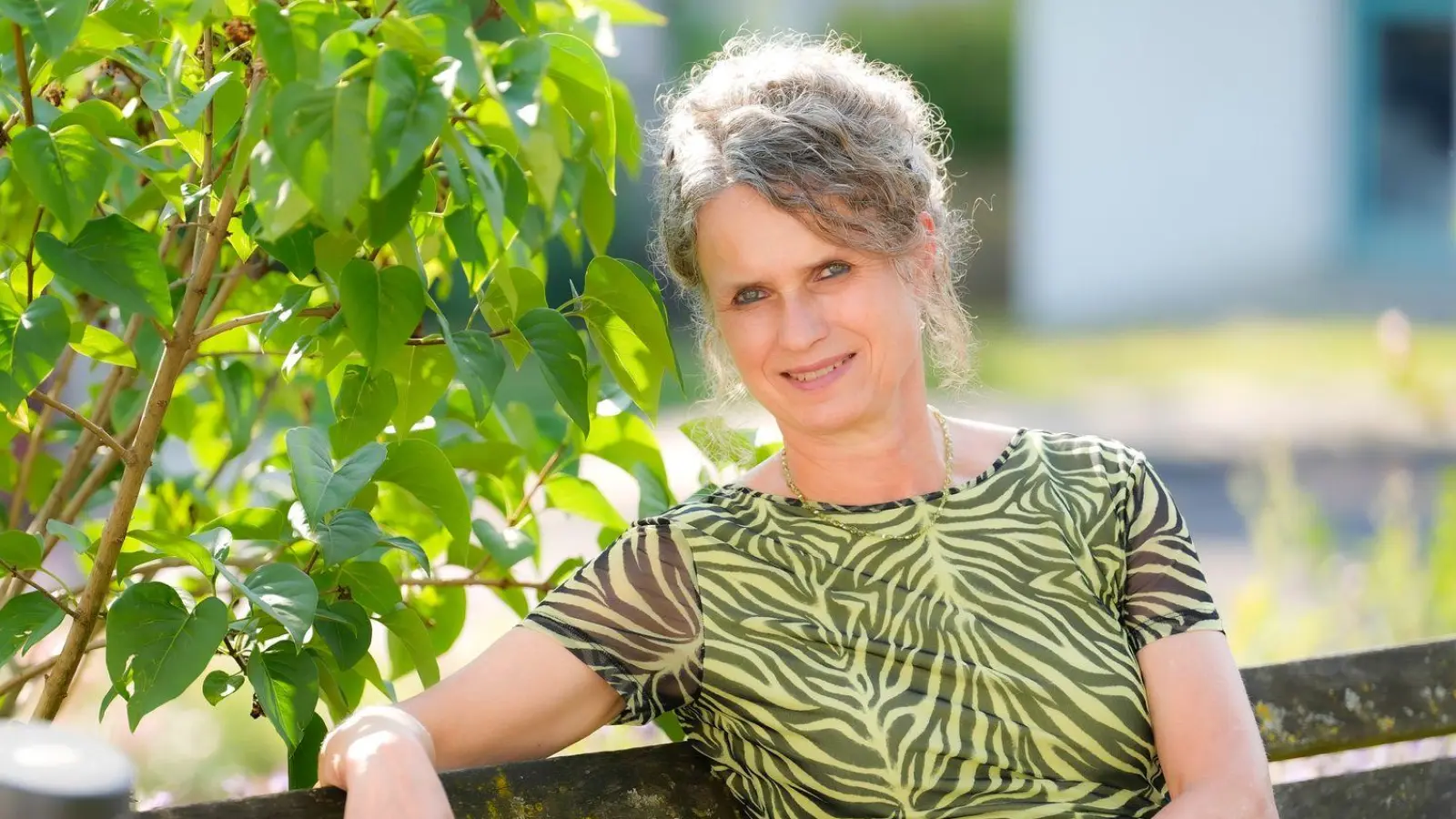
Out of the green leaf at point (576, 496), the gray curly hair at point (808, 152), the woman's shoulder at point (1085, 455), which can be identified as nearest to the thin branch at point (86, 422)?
the green leaf at point (576, 496)

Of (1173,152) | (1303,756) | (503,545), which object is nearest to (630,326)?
(503,545)

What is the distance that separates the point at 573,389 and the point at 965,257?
2.32ft

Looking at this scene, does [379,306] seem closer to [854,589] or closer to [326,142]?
[326,142]

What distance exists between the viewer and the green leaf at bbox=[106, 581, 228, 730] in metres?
1.18

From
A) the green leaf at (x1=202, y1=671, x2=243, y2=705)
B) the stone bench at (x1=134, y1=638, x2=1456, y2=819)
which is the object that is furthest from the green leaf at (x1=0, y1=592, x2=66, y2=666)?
the stone bench at (x1=134, y1=638, x2=1456, y2=819)

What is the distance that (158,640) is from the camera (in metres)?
1.21

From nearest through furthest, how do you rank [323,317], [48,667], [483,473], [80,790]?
[80,790] → [323,317] → [48,667] → [483,473]

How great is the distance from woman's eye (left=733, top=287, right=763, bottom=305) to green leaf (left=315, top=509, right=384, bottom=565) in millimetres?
446

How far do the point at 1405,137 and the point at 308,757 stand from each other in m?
13.8

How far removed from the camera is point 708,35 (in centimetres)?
1422

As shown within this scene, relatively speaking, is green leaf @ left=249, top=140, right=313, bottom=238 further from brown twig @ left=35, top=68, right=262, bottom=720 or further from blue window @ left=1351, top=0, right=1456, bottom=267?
blue window @ left=1351, top=0, right=1456, bottom=267

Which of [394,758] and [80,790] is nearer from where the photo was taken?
[80,790]

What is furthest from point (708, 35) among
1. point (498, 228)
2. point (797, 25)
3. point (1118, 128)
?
point (498, 228)

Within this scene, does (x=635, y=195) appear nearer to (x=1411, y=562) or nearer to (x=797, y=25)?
(x=797, y=25)
